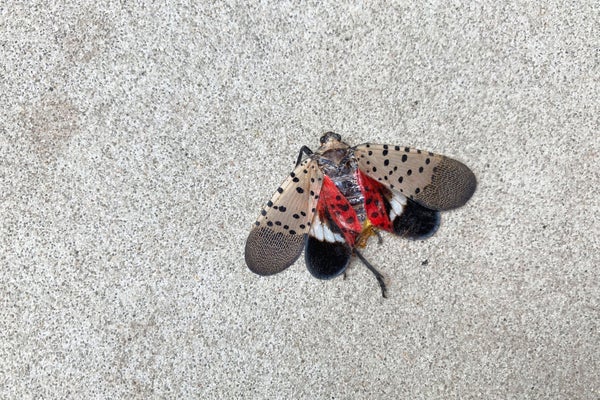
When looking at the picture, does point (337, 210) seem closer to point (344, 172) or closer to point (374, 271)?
point (344, 172)

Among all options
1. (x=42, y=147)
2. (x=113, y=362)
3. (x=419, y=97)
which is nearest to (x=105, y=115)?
(x=42, y=147)

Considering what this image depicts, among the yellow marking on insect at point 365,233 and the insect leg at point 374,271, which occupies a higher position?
the yellow marking on insect at point 365,233

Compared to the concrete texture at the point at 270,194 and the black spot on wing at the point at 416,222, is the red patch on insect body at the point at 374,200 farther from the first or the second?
the concrete texture at the point at 270,194

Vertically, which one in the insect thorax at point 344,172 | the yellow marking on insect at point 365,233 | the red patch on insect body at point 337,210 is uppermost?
the insect thorax at point 344,172

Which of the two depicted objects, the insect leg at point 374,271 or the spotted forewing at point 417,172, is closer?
the spotted forewing at point 417,172

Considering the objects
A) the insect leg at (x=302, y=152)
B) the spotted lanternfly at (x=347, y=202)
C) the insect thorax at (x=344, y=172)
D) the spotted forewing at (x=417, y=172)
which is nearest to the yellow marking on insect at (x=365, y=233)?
the spotted lanternfly at (x=347, y=202)

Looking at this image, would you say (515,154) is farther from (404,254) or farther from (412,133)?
(404,254)
